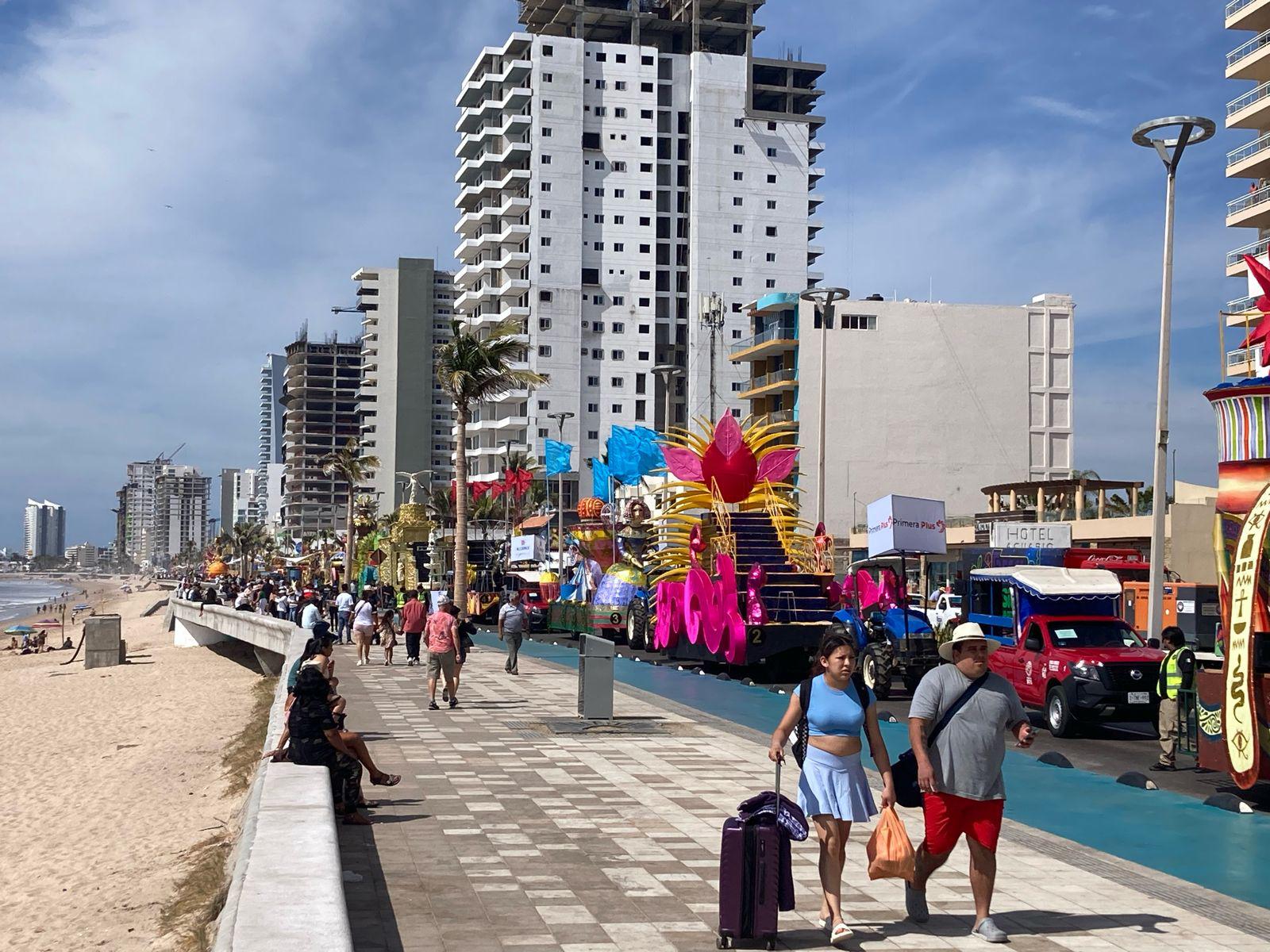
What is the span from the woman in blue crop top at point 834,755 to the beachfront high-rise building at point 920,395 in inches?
2468

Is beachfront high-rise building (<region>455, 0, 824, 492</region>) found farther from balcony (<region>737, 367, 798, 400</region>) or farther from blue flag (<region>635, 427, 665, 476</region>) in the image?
blue flag (<region>635, 427, 665, 476</region>)

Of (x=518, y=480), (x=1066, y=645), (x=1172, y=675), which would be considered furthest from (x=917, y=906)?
(x=518, y=480)

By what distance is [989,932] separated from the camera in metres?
7.46

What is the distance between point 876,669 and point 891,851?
1540cm

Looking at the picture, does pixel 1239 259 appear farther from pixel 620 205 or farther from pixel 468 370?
pixel 620 205

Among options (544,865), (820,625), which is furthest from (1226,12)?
(544,865)

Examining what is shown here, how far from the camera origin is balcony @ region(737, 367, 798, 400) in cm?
7175

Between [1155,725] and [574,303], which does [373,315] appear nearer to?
[574,303]

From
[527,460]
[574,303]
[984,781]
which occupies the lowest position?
[984,781]

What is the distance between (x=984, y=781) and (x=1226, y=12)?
51.0 m

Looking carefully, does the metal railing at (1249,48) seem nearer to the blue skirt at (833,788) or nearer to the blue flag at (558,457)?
the blue flag at (558,457)

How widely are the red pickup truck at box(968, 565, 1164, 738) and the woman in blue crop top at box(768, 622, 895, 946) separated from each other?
10.6 meters

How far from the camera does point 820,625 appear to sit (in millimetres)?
25969

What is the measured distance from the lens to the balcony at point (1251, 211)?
158 feet
